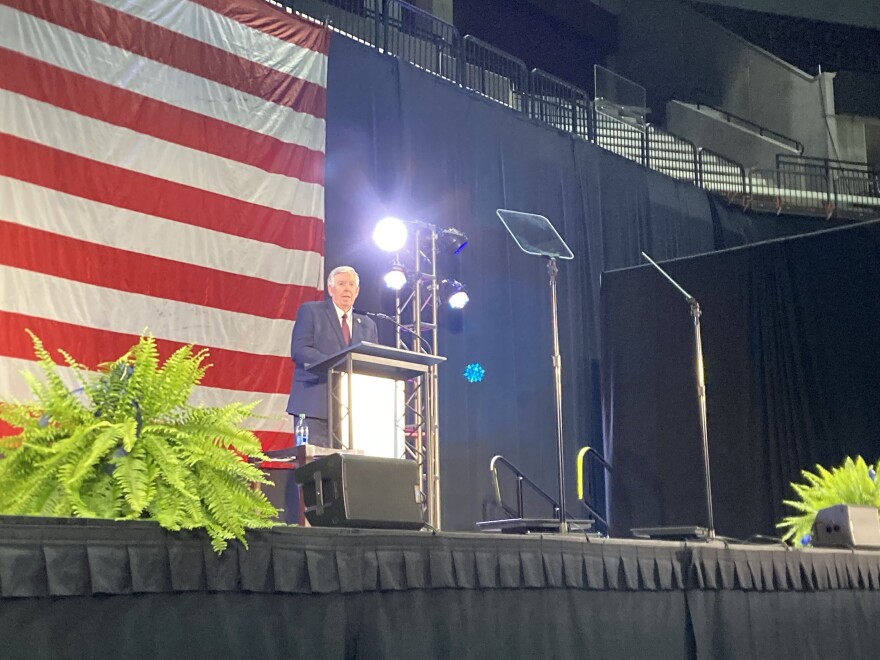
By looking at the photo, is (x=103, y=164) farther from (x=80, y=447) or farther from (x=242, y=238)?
(x=80, y=447)

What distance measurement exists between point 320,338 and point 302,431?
23.1 inches

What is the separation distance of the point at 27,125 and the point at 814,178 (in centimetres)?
987

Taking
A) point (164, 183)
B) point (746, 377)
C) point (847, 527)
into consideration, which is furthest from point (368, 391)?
point (746, 377)

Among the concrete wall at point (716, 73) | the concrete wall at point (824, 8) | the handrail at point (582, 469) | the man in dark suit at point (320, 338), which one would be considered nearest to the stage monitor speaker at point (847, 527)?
the handrail at point (582, 469)

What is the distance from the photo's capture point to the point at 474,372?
23.4 ft

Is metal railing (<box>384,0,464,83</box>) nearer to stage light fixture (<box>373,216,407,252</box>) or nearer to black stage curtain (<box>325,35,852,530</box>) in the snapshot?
black stage curtain (<box>325,35,852,530</box>)

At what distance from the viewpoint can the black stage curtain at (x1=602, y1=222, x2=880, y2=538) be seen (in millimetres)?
7223

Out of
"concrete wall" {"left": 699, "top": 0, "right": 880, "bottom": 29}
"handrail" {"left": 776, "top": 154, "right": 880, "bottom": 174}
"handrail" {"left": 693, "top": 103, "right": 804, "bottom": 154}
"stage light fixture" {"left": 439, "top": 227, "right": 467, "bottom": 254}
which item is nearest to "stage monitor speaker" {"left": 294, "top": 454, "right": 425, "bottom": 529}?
"stage light fixture" {"left": 439, "top": 227, "right": 467, "bottom": 254}

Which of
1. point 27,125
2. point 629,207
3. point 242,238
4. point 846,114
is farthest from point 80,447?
point 846,114

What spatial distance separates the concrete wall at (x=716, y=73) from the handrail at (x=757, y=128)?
0.25 m

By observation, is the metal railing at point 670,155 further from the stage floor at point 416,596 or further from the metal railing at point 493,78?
the stage floor at point 416,596

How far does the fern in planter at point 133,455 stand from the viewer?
1.73 m

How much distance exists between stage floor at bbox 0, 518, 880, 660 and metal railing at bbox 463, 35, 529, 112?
5510mm

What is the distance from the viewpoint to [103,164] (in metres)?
5.23
